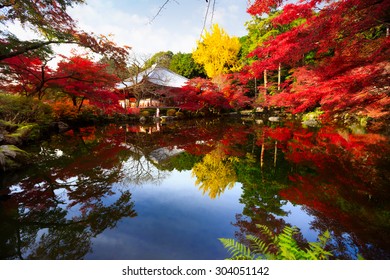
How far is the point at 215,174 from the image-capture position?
4660 millimetres

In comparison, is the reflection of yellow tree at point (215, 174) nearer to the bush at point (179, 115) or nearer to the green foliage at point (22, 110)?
the green foliage at point (22, 110)

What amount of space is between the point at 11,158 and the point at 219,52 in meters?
21.4

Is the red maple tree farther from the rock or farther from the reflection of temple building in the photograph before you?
the reflection of temple building

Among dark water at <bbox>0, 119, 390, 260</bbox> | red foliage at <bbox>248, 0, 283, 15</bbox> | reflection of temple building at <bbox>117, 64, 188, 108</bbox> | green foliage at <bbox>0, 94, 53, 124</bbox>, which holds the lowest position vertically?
dark water at <bbox>0, 119, 390, 260</bbox>

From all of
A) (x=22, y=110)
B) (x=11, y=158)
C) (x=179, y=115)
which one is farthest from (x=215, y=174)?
(x=179, y=115)

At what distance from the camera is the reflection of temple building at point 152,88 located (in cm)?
1762

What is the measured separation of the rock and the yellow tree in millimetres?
19343

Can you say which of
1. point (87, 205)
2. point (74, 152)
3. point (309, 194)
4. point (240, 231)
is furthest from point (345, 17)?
point (74, 152)

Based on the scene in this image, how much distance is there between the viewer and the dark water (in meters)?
2.42

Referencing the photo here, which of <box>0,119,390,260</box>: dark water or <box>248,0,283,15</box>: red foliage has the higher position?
<box>248,0,283,15</box>: red foliage

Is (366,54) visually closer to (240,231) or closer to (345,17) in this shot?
(345,17)

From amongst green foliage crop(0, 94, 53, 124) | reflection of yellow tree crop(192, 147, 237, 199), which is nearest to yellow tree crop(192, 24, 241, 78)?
green foliage crop(0, 94, 53, 124)

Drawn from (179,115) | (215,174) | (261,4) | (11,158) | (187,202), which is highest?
(261,4)

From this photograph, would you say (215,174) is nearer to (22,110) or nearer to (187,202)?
(187,202)
